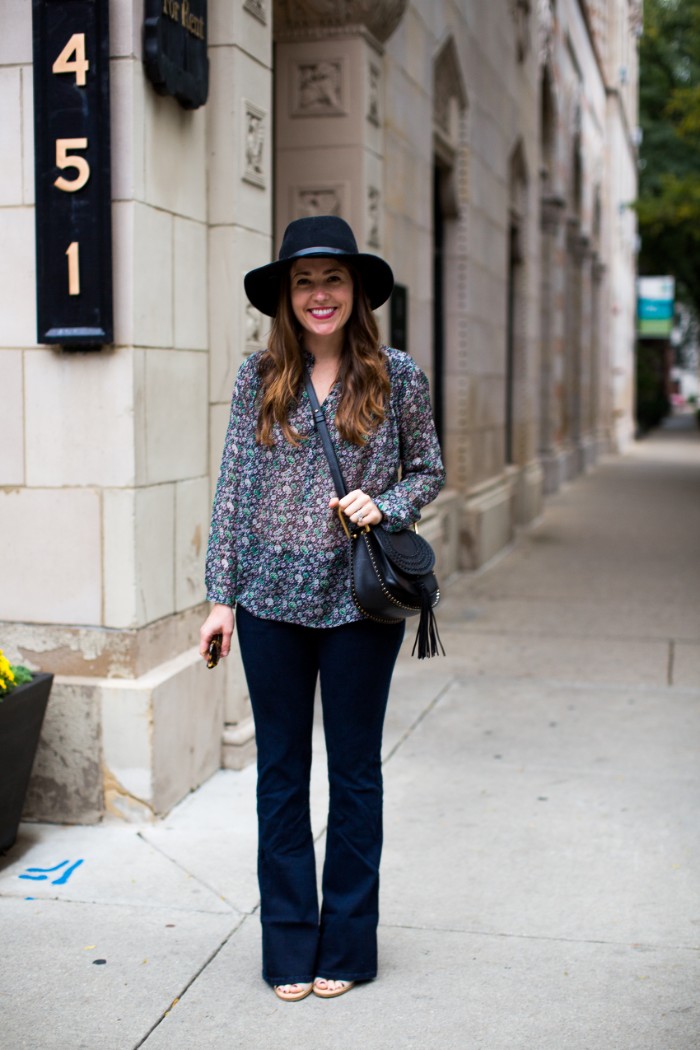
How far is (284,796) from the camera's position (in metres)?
3.63

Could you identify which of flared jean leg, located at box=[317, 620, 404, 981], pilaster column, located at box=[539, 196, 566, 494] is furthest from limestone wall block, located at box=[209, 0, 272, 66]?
pilaster column, located at box=[539, 196, 566, 494]

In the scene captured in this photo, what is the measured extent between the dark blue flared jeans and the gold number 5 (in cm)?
194

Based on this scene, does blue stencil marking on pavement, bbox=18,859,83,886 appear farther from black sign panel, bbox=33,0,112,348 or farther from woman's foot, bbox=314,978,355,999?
black sign panel, bbox=33,0,112,348

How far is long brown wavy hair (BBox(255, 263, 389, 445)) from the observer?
3500 millimetres

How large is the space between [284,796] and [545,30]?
1455 cm

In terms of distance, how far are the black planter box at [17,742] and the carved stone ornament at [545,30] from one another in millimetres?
12770

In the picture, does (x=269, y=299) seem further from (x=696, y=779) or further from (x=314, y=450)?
(x=696, y=779)

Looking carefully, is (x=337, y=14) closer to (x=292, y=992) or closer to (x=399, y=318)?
(x=399, y=318)

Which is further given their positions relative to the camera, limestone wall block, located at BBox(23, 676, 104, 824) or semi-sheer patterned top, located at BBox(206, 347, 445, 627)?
limestone wall block, located at BBox(23, 676, 104, 824)

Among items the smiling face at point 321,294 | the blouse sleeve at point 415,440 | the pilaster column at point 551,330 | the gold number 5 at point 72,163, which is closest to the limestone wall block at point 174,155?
the gold number 5 at point 72,163

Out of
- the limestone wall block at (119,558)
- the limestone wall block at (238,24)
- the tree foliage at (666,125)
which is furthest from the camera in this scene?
the tree foliage at (666,125)

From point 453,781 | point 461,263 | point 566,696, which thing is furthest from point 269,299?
point 461,263

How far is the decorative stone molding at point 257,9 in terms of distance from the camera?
5641mm

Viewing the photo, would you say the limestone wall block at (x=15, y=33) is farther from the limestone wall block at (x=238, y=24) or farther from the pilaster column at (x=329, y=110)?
the pilaster column at (x=329, y=110)
